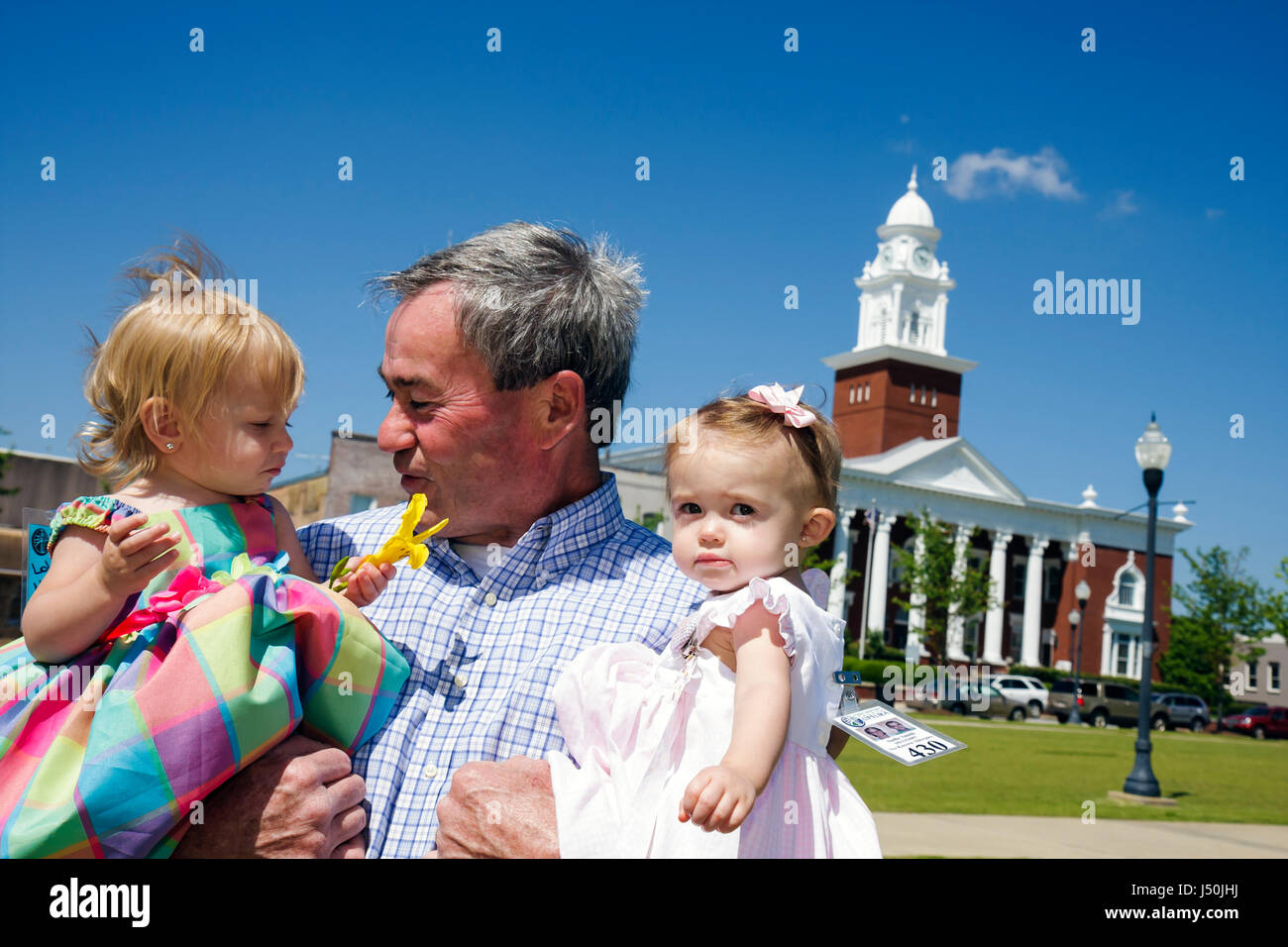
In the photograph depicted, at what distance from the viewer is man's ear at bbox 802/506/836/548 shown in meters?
2.58

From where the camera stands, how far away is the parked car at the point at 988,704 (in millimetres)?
37344

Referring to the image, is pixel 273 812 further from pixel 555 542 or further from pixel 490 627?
pixel 555 542

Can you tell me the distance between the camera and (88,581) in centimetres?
229

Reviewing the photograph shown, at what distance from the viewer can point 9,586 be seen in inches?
544

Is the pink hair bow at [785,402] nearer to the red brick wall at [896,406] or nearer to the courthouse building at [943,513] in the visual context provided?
the courthouse building at [943,513]

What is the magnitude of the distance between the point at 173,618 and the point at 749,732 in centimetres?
115

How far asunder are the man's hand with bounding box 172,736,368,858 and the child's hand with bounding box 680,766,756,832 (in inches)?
31.8

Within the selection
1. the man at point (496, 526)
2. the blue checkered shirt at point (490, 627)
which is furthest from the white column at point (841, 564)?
the blue checkered shirt at point (490, 627)

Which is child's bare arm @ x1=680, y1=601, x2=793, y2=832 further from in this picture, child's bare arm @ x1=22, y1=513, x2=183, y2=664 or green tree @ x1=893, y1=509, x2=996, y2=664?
green tree @ x1=893, y1=509, x2=996, y2=664

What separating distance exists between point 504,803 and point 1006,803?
12.2 metres

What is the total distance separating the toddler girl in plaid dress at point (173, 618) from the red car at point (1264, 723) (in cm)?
4881

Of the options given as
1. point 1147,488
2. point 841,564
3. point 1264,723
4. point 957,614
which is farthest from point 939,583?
point 1147,488

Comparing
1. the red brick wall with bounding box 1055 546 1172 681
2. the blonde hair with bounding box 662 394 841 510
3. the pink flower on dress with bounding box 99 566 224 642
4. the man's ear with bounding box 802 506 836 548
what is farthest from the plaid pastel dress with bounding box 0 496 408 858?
the red brick wall with bounding box 1055 546 1172 681
